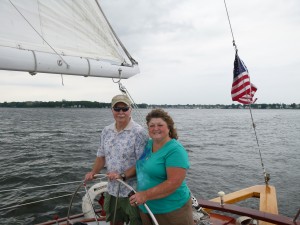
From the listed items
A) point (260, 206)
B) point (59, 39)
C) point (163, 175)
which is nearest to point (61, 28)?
point (59, 39)

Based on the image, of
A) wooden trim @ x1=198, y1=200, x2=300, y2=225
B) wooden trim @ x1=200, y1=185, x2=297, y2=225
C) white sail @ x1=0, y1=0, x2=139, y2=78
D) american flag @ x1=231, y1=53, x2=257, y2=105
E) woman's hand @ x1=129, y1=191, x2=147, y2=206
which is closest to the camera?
woman's hand @ x1=129, y1=191, x2=147, y2=206

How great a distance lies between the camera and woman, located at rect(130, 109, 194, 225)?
8.04 feet

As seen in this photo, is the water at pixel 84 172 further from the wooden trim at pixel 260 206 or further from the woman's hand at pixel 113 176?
the woman's hand at pixel 113 176

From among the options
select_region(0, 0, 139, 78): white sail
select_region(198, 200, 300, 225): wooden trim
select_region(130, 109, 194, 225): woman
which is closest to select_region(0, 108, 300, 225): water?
select_region(198, 200, 300, 225): wooden trim

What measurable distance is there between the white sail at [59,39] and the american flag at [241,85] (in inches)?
143

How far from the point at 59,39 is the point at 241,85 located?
4.71 meters

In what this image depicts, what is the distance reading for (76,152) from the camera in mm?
20953

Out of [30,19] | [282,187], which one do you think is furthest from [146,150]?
[282,187]

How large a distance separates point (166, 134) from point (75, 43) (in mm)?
1792

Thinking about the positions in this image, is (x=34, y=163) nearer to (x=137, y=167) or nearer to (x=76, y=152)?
(x=76, y=152)

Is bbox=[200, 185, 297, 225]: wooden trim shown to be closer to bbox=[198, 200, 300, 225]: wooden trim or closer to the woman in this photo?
bbox=[198, 200, 300, 225]: wooden trim

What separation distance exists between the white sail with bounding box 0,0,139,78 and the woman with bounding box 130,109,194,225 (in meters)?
1.31

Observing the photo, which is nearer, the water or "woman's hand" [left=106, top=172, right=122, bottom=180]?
"woman's hand" [left=106, top=172, right=122, bottom=180]

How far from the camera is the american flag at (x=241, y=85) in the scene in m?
6.88
